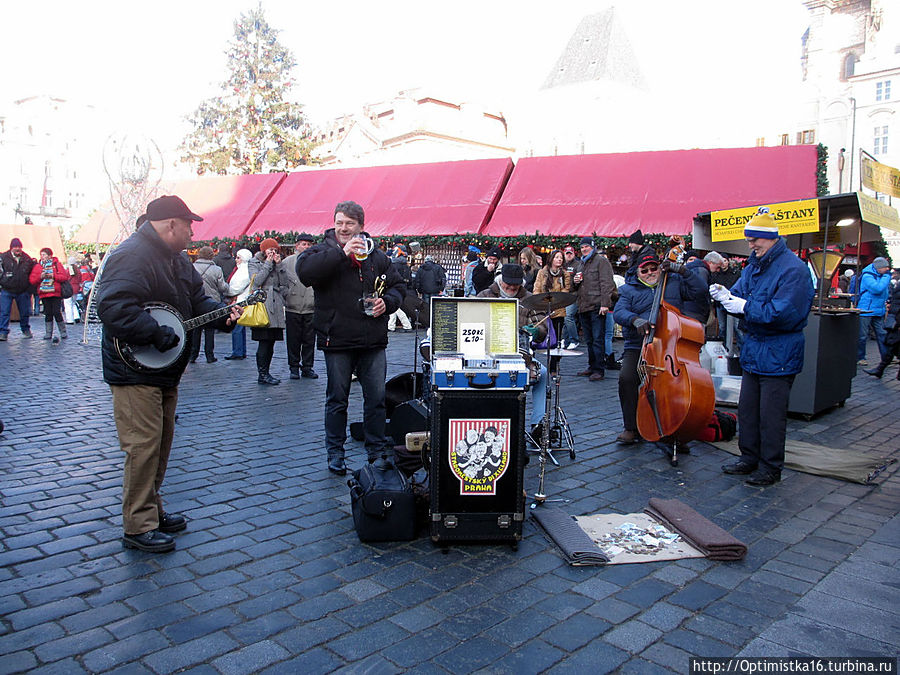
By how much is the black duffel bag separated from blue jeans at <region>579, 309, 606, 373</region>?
656cm

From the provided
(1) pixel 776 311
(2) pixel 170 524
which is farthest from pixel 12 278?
(1) pixel 776 311

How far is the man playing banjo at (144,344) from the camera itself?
3566 mm

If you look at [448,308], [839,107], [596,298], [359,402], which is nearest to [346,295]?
[448,308]

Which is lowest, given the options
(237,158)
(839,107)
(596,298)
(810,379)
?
(810,379)

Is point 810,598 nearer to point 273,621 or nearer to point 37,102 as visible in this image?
point 273,621

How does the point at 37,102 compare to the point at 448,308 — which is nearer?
the point at 448,308

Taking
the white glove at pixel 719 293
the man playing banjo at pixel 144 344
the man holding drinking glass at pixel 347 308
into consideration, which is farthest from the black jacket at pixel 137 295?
the white glove at pixel 719 293

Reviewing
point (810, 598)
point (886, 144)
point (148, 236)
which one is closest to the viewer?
point (810, 598)

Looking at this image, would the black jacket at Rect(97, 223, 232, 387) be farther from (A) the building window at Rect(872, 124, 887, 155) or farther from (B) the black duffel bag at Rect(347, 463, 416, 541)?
(A) the building window at Rect(872, 124, 887, 155)

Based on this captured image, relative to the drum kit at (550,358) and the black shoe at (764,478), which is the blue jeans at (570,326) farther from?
the black shoe at (764,478)

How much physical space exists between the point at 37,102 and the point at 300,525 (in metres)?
85.1

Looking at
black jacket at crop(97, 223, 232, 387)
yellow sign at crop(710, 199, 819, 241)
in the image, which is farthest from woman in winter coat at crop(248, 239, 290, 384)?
yellow sign at crop(710, 199, 819, 241)

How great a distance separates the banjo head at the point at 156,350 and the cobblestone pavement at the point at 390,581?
3.47ft

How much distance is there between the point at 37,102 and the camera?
72500 millimetres
